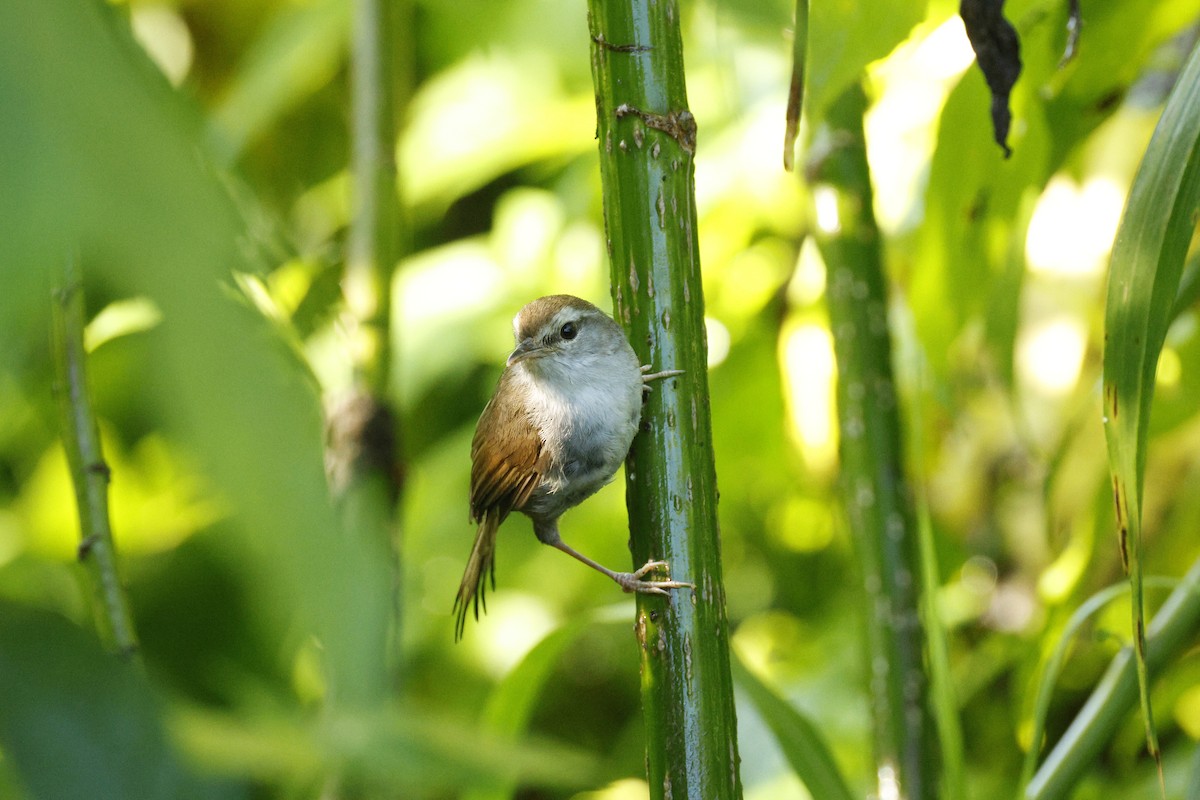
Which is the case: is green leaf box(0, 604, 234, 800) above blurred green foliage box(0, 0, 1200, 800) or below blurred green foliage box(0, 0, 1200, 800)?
below

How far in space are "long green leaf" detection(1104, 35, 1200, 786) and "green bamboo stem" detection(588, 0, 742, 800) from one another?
22cm

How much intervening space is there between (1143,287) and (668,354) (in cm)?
26

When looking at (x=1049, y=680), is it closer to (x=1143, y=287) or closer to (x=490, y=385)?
(x=1143, y=287)

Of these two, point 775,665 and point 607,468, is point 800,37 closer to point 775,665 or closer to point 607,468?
point 607,468

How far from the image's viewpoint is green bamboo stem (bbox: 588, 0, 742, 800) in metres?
0.59

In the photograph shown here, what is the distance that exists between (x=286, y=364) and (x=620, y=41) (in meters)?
0.43

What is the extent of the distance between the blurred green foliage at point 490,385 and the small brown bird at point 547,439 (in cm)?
15

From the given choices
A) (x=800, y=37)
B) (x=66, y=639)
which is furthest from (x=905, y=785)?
(x=66, y=639)

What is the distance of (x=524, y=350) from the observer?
3.83 feet

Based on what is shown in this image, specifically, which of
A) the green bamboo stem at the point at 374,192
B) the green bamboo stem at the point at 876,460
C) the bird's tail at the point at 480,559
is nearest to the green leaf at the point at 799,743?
the green bamboo stem at the point at 876,460

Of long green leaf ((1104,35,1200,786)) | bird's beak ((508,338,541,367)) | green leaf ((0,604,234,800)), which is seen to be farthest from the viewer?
bird's beak ((508,338,541,367))

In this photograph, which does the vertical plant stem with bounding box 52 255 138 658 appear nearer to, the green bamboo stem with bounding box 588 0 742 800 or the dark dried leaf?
the green bamboo stem with bounding box 588 0 742 800

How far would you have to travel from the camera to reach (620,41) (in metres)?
0.59

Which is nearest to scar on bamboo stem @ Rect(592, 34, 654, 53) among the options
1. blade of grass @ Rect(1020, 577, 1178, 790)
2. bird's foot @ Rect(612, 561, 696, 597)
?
bird's foot @ Rect(612, 561, 696, 597)
